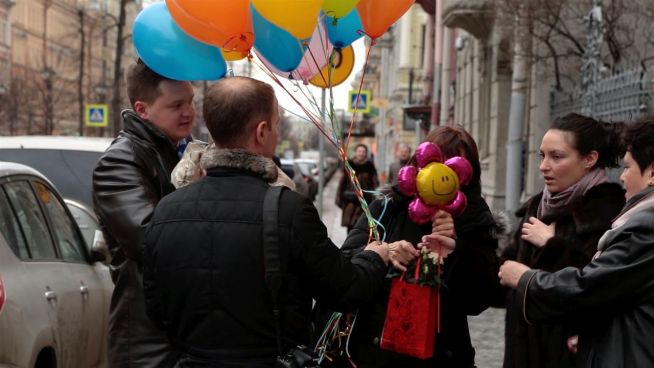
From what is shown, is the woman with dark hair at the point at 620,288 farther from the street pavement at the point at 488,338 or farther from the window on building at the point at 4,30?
the window on building at the point at 4,30

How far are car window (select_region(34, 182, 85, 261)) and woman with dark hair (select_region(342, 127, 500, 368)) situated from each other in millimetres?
2419

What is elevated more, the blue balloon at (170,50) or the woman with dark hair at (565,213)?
the blue balloon at (170,50)

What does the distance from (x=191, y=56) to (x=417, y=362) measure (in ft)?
4.83

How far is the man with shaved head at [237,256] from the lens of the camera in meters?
3.24

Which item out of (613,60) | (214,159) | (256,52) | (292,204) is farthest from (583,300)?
(613,60)

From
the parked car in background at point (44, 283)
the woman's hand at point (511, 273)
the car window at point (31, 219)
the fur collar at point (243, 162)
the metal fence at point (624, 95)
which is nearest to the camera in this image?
the fur collar at point (243, 162)

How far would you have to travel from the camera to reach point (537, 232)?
4.21 meters

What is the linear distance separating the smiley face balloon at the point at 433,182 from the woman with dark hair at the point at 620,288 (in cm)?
49

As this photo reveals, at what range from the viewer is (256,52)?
4.42 m

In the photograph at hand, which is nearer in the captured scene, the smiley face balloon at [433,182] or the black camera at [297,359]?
the black camera at [297,359]

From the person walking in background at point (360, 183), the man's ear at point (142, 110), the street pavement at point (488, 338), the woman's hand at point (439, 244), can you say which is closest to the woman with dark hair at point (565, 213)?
the woman's hand at point (439, 244)

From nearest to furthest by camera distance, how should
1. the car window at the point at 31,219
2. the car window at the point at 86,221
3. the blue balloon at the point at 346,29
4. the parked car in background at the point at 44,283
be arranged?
1. the blue balloon at the point at 346,29
2. the parked car in background at the point at 44,283
3. the car window at the point at 31,219
4. the car window at the point at 86,221

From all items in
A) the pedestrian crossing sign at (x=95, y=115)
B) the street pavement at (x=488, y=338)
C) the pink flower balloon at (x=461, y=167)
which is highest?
the pedestrian crossing sign at (x=95, y=115)

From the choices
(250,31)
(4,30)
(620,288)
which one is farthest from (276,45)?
(4,30)
